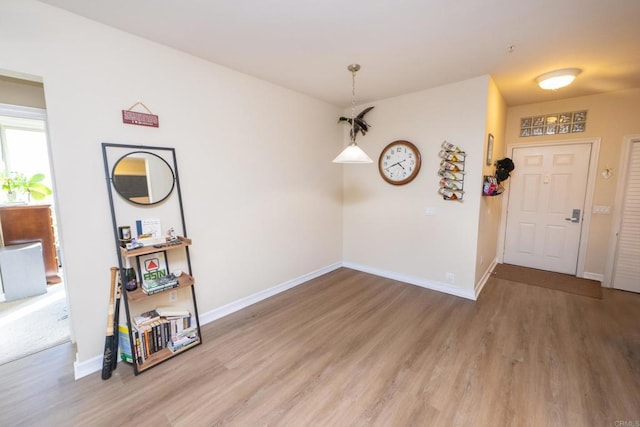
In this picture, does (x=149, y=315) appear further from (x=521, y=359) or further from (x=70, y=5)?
(x=521, y=359)

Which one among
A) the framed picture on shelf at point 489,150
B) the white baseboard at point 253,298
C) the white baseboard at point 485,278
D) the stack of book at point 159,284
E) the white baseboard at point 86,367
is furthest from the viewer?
the white baseboard at point 485,278

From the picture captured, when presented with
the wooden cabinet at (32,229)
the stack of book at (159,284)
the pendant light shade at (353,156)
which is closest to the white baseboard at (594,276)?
the pendant light shade at (353,156)

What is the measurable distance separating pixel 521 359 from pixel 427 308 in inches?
39.2

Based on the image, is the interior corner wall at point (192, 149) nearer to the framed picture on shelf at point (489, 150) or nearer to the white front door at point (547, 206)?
the framed picture on shelf at point (489, 150)

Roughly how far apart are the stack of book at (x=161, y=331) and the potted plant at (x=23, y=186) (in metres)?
3.46

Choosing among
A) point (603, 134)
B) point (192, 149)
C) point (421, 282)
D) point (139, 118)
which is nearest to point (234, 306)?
point (192, 149)

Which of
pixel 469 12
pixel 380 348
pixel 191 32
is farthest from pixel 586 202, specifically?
pixel 191 32

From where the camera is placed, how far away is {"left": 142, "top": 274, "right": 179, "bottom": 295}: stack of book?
207 centimetres

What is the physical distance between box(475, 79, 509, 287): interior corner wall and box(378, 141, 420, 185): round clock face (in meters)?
0.84

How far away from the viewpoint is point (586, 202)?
386cm

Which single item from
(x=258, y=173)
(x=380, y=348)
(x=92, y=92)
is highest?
(x=92, y=92)

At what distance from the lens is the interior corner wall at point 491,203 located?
3211mm

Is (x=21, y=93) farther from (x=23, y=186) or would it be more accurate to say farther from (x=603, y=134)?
(x=603, y=134)

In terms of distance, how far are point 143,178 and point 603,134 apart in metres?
5.93
